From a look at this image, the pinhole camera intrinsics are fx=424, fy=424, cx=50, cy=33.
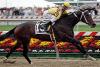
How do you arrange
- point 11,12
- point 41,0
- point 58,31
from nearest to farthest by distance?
point 58,31
point 11,12
point 41,0

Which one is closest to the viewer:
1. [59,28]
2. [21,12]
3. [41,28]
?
[59,28]

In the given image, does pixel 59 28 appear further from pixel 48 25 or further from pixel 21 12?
→ pixel 21 12

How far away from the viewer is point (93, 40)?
16.4 meters

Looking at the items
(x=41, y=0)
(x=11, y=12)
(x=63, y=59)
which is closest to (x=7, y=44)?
(x=63, y=59)

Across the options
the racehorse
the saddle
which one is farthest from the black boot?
the racehorse

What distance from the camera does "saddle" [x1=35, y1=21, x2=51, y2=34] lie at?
1491 cm

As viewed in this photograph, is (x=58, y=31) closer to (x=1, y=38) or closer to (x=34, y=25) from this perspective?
(x=34, y=25)

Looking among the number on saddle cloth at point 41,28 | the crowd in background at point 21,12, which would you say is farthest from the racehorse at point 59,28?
the crowd in background at point 21,12

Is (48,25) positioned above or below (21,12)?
above

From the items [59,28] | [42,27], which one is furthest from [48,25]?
[59,28]

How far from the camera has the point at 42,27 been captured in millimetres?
15000

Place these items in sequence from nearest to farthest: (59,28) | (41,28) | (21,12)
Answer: (59,28)
(41,28)
(21,12)

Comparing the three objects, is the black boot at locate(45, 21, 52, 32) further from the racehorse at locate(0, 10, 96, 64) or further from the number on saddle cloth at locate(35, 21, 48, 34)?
the racehorse at locate(0, 10, 96, 64)

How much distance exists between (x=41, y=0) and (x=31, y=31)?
12.5m
